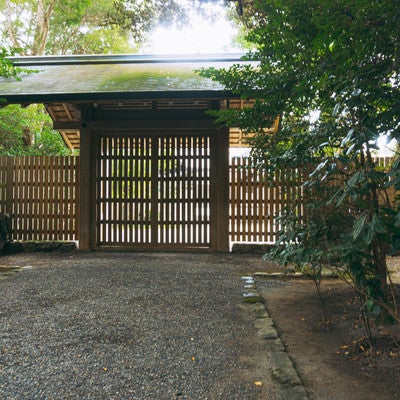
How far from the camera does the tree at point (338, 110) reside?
175 cm

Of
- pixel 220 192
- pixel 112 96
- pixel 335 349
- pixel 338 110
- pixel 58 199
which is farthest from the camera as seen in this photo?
pixel 58 199

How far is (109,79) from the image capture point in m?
7.76

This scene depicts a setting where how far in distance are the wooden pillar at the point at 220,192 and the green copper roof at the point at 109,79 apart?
48.0 inches

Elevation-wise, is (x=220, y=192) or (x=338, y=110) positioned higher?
(x=338, y=110)

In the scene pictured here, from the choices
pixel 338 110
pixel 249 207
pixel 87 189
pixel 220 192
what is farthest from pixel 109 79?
pixel 338 110

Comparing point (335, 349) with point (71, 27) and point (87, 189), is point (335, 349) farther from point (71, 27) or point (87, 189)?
point (71, 27)

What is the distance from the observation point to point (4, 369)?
244 centimetres

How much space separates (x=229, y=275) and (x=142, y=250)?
8.76ft

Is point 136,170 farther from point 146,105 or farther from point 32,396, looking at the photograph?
point 32,396

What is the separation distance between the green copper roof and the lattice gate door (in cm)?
113

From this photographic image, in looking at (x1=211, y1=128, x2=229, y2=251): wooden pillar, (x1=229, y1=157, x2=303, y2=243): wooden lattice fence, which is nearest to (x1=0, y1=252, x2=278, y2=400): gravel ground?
(x1=211, y1=128, x2=229, y2=251): wooden pillar

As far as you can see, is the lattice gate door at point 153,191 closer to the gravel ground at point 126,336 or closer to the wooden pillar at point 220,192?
the wooden pillar at point 220,192

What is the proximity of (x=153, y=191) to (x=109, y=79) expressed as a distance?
2337 millimetres

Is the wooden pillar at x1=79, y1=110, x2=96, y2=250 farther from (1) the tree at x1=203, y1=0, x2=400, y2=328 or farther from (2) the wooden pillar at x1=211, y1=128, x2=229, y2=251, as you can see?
(1) the tree at x1=203, y1=0, x2=400, y2=328
